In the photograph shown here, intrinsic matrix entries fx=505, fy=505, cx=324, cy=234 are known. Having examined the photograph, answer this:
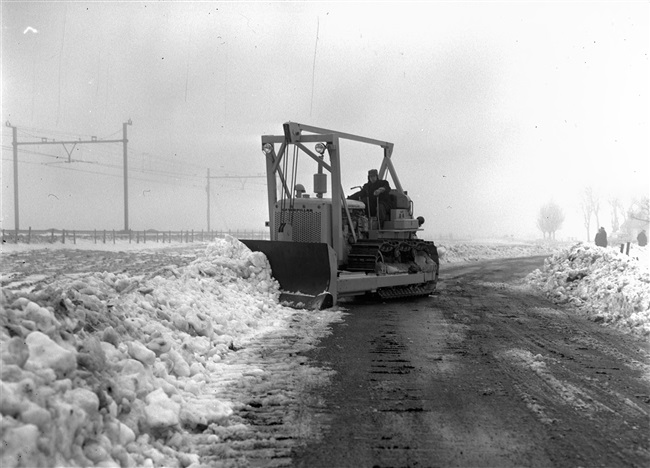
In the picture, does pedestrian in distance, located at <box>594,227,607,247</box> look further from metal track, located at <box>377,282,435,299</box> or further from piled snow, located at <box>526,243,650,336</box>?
metal track, located at <box>377,282,435,299</box>

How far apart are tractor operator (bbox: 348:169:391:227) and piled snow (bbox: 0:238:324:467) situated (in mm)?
6854

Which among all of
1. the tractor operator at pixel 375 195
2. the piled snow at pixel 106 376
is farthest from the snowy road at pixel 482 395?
the tractor operator at pixel 375 195

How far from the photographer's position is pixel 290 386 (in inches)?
194

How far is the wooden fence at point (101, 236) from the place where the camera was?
2931 centimetres

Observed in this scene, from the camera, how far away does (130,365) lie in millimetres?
4176

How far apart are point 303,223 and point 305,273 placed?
1636 mm

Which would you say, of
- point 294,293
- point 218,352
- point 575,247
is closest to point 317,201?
point 294,293

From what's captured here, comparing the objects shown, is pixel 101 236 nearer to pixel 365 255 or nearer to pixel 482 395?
pixel 365 255

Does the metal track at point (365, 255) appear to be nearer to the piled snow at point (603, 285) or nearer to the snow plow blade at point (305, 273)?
the snow plow blade at point (305, 273)

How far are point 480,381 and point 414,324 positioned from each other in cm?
329

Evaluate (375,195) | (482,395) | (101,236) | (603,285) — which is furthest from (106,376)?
(101,236)

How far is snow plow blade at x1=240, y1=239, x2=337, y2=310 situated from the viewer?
945 cm

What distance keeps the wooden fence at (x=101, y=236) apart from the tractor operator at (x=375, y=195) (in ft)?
76.7

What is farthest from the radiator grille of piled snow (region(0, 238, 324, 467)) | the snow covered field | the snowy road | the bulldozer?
Result: piled snow (region(0, 238, 324, 467))
